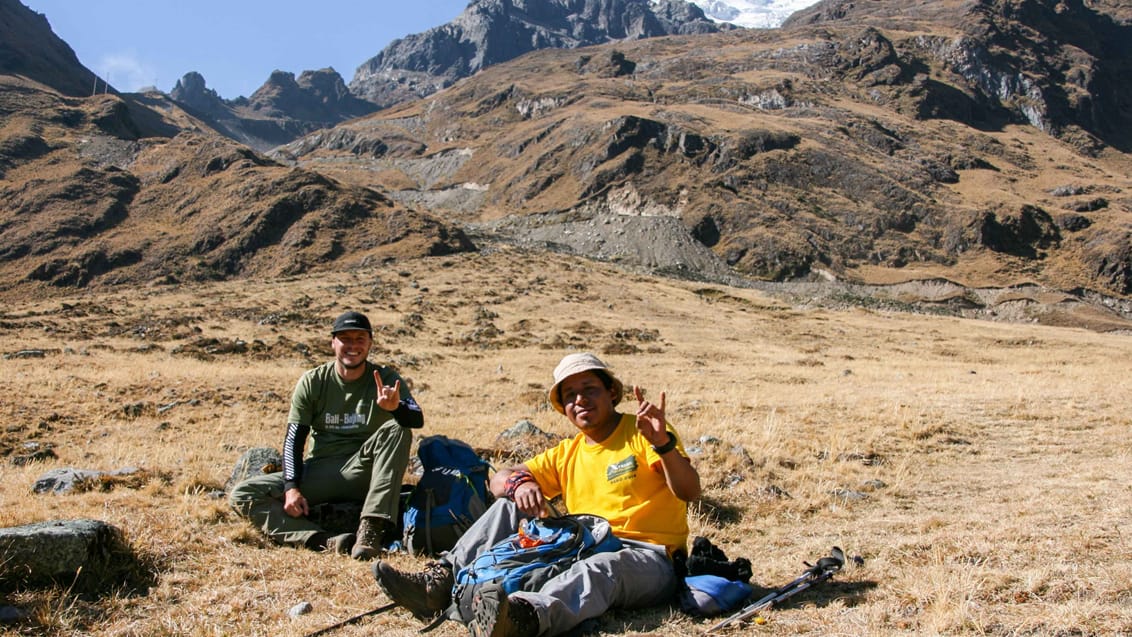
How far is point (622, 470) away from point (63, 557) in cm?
378

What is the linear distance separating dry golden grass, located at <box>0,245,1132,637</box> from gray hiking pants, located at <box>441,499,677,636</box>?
0.19 meters

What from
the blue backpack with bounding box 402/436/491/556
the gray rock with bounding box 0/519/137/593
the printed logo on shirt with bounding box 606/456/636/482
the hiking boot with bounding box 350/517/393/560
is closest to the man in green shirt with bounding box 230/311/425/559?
the hiking boot with bounding box 350/517/393/560

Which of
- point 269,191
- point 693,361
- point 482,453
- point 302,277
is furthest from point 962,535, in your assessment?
point 269,191

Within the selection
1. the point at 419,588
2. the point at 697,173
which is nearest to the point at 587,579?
the point at 419,588

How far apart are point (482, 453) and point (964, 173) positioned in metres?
114

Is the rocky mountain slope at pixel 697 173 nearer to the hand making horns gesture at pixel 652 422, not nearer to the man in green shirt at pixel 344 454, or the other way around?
the man in green shirt at pixel 344 454

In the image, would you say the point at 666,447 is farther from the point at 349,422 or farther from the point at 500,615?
the point at 349,422

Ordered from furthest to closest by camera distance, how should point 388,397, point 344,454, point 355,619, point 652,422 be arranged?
point 344,454 → point 388,397 → point 355,619 → point 652,422

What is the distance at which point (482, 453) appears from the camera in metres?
9.98

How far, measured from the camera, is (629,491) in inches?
187

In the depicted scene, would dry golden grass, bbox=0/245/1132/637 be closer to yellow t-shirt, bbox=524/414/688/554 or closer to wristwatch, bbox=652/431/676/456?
yellow t-shirt, bbox=524/414/688/554

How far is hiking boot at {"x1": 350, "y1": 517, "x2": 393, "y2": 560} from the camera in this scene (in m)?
5.82

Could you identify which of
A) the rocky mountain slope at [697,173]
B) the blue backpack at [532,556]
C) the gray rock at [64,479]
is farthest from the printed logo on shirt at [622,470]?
the rocky mountain slope at [697,173]

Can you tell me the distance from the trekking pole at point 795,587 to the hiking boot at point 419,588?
5.30 feet
